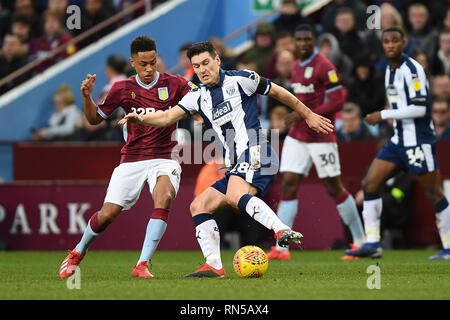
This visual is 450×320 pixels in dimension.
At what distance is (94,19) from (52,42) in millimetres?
891

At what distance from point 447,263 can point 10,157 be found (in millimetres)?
7097

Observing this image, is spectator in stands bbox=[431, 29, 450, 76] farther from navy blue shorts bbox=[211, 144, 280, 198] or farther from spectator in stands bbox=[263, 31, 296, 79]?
navy blue shorts bbox=[211, 144, 280, 198]

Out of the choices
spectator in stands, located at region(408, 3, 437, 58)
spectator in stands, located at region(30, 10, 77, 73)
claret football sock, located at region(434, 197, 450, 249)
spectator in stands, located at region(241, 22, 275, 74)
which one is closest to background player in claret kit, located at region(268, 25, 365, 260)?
claret football sock, located at region(434, 197, 450, 249)

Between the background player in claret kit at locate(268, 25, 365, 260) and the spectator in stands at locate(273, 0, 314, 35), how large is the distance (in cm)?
491

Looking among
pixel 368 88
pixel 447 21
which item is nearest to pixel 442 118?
pixel 368 88

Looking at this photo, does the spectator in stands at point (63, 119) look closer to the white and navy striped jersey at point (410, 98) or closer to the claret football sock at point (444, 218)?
the white and navy striped jersey at point (410, 98)

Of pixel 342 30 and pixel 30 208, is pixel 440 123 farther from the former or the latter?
pixel 30 208

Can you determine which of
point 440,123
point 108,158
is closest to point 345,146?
point 440,123

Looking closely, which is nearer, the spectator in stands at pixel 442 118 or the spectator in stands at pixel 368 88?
the spectator in stands at pixel 442 118

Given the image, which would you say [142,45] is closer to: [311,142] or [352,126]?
[311,142]

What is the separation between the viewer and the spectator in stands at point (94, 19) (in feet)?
57.2

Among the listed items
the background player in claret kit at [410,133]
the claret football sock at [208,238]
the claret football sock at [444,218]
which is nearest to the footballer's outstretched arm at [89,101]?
the claret football sock at [208,238]

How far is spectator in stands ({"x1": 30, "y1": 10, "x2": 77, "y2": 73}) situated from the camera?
56.3 ft

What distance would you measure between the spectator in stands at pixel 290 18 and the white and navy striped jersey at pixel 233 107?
779 centimetres
